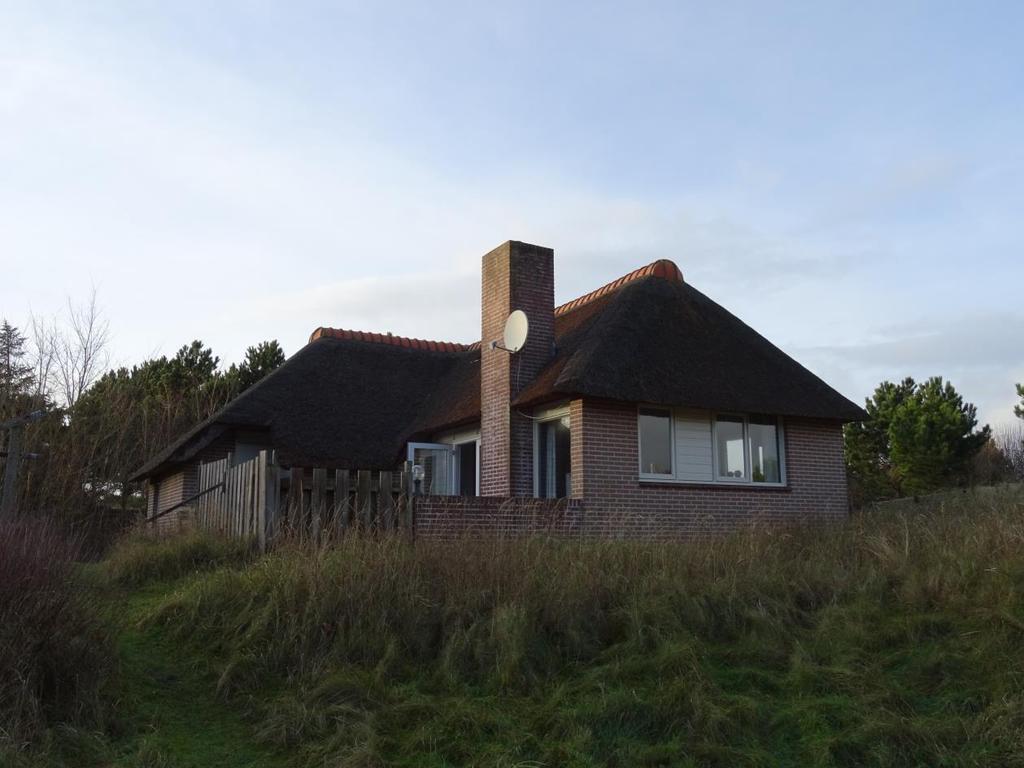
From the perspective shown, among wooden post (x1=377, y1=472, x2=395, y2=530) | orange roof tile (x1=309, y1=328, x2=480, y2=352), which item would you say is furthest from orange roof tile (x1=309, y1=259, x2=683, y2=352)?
wooden post (x1=377, y1=472, x2=395, y2=530)

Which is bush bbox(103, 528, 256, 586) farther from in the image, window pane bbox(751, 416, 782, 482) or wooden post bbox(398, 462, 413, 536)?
window pane bbox(751, 416, 782, 482)

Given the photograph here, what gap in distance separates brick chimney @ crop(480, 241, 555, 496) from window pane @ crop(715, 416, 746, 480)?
309 cm

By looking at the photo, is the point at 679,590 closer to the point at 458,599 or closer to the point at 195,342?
the point at 458,599

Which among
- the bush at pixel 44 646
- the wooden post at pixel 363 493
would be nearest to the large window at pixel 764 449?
the wooden post at pixel 363 493

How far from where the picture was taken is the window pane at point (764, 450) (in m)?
15.6

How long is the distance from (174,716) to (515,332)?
9530 mm

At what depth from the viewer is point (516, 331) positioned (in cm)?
1510

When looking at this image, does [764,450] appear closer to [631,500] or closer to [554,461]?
[631,500]

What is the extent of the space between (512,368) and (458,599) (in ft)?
25.5

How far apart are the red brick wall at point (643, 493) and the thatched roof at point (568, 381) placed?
524mm

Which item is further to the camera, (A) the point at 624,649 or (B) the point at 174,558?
(B) the point at 174,558

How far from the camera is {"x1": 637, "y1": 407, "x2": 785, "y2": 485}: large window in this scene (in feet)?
48.0

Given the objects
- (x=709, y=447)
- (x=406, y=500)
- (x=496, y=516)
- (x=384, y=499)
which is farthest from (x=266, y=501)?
(x=709, y=447)

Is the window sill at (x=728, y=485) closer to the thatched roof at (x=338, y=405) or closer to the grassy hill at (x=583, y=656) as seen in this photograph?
the thatched roof at (x=338, y=405)
